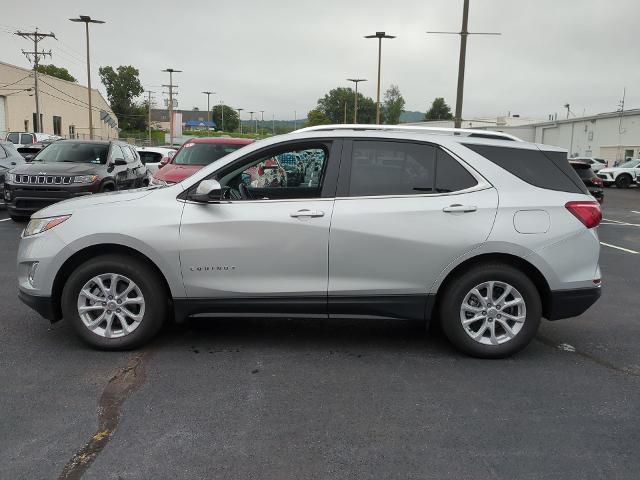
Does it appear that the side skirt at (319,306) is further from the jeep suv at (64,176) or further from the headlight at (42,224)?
the jeep suv at (64,176)

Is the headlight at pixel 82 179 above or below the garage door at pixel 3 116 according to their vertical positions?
below

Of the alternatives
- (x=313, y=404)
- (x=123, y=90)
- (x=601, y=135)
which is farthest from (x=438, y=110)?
(x=313, y=404)

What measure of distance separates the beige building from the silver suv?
109 ft

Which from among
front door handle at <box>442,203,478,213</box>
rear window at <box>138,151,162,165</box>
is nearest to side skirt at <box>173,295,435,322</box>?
front door handle at <box>442,203,478,213</box>

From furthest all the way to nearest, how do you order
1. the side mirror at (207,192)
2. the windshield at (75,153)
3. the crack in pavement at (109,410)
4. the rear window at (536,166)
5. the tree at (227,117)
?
the tree at (227,117) → the windshield at (75,153) → the rear window at (536,166) → the side mirror at (207,192) → the crack in pavement at (109,410)

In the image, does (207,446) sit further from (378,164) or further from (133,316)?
(378,164)

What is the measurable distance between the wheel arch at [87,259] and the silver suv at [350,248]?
0.03 ft

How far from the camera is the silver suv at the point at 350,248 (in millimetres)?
4562

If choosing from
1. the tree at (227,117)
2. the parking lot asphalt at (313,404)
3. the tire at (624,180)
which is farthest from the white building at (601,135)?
the tree at (227,117)

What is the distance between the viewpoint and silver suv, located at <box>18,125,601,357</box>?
456cm

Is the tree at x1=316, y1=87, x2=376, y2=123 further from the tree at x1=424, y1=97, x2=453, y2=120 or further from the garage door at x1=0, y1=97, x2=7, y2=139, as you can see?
the garage door at x1=0, y1=97, x2=7, y2=139

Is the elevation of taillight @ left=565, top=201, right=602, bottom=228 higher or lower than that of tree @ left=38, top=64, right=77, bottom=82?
lower

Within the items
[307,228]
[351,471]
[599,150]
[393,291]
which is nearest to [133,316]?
[307,228]

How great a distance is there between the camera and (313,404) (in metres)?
3.86
